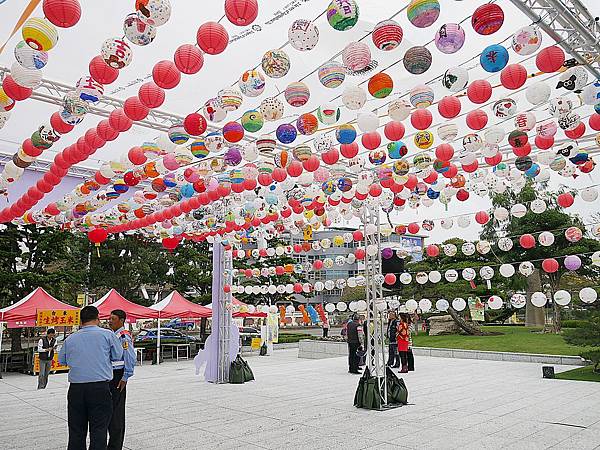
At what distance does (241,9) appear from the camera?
400 cm

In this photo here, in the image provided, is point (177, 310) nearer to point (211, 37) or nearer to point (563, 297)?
point (563, 297)

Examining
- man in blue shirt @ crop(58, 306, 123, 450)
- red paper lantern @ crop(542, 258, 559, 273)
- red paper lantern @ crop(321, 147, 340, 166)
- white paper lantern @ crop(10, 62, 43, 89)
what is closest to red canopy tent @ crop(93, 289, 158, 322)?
red paper lantern @ crop(321, 147, 340, 166)

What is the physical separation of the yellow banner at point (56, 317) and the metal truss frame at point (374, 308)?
10082 mm

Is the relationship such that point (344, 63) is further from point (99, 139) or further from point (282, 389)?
point (282, 389)

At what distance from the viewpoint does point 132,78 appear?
740cm

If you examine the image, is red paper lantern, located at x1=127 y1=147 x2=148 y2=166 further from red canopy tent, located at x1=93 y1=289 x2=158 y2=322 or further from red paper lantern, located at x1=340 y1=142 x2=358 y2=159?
red canopy tent, located at x1=93 y1=289 x2=158 y2=322

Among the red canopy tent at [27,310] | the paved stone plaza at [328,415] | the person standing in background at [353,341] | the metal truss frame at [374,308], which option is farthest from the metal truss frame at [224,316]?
the red canopy tent at [27,310]

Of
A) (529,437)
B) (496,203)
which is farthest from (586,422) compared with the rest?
(496,203)

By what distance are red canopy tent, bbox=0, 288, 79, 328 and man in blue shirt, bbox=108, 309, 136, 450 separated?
10.4 metres

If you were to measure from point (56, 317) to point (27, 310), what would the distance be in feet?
2.58

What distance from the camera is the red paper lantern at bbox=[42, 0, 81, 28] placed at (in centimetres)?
389

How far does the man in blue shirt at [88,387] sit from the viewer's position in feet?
13.6

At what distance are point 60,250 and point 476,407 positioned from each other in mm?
14417

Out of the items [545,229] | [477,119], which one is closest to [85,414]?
[477,119]
